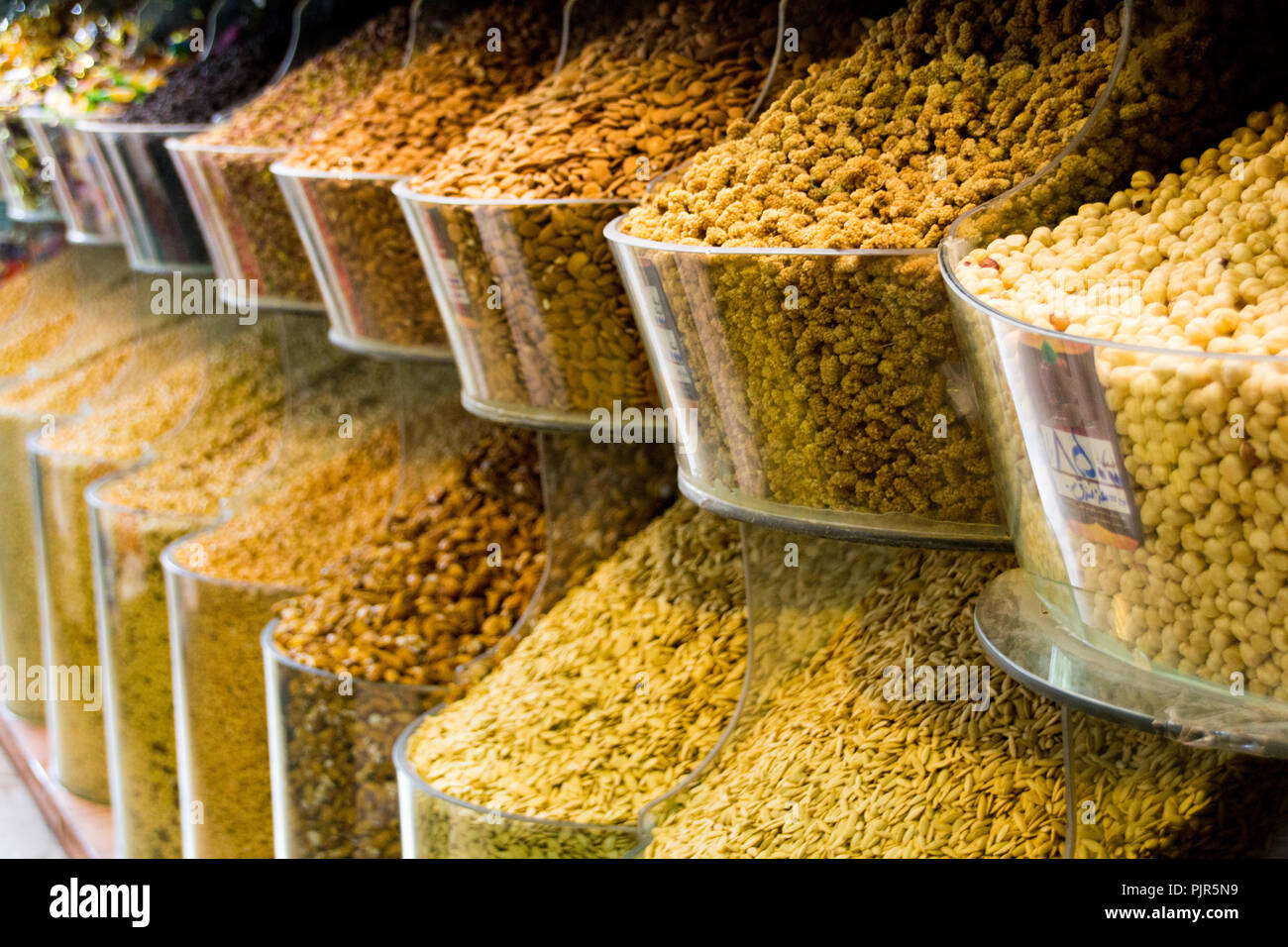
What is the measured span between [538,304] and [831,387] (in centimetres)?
47

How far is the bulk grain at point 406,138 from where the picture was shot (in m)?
1.78

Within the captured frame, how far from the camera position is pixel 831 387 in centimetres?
106

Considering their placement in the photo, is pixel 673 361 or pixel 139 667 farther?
pixel 139 667

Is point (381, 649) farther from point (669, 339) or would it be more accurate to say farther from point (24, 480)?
point (24, 480)

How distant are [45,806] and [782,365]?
2573mm

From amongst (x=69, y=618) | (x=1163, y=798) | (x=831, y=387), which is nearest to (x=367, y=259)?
(x=831, y=387)

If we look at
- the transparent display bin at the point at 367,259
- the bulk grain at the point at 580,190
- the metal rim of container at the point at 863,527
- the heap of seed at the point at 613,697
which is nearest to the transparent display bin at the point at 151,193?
the transparent display bin at the point at 367,259

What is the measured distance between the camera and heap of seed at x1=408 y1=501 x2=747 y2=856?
1516 mm

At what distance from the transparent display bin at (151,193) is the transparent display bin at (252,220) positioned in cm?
27

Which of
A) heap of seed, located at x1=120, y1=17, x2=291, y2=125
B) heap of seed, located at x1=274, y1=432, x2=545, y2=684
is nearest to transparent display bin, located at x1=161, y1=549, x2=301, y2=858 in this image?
heap of seed, located at x1=274, y1=432, x2=545, y2=684
